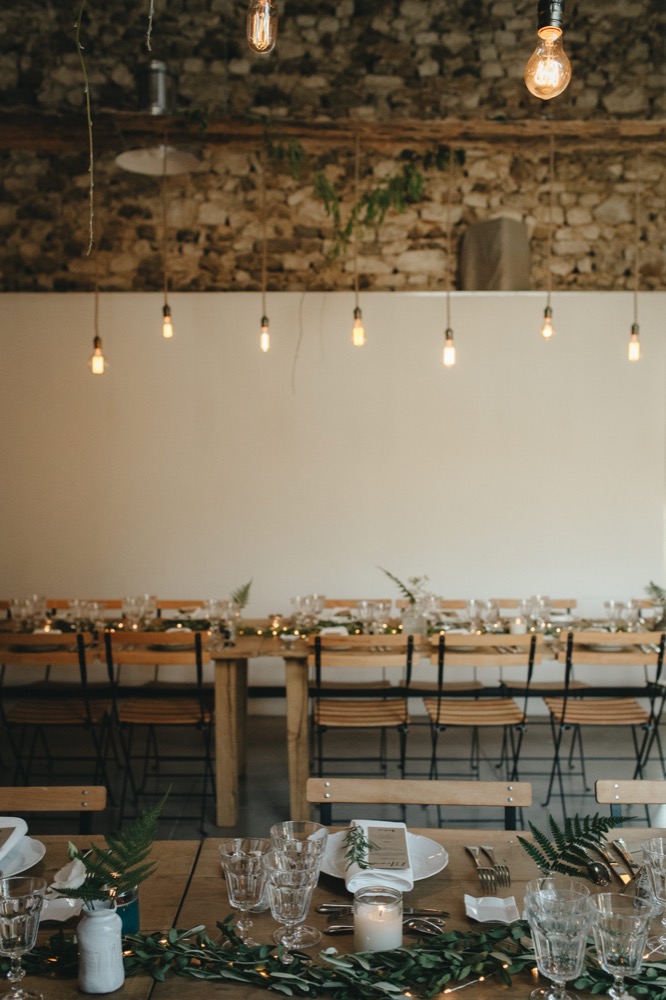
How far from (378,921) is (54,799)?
1.26 m

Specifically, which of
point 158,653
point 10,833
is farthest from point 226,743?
point 10,833

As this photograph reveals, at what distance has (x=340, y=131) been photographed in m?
5.93

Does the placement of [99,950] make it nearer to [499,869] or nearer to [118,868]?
[118,868]

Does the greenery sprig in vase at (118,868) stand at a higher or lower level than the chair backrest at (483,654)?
higher

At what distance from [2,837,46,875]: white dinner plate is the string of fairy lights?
213cm

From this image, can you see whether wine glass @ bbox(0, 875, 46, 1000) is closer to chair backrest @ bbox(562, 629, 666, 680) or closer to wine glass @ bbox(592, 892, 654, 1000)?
wine glass @ bbox(592, 892, 654, 1000)

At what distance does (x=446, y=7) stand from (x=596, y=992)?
753cm

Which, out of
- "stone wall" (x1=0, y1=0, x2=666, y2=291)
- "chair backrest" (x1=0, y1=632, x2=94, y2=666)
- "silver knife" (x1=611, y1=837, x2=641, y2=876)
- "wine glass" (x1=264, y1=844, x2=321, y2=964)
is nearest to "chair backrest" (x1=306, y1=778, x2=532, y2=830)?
"silver knife" (x1=611, y1=837, x2=641, y2=876)

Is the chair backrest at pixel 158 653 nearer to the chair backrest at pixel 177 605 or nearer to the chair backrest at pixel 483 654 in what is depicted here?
the chair backrest at pixel 483 654

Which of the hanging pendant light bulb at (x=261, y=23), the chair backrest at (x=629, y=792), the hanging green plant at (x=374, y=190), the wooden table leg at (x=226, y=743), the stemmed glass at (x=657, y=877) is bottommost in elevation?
the wooden table leg at (x=226, y=743)

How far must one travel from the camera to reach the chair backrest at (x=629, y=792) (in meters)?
2.56

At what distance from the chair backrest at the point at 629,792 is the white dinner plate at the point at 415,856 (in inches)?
24.7

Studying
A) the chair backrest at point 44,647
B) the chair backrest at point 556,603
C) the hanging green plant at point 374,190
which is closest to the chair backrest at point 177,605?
the chair backrest at point 44,647

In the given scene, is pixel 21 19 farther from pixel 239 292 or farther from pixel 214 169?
pixel 239 292
